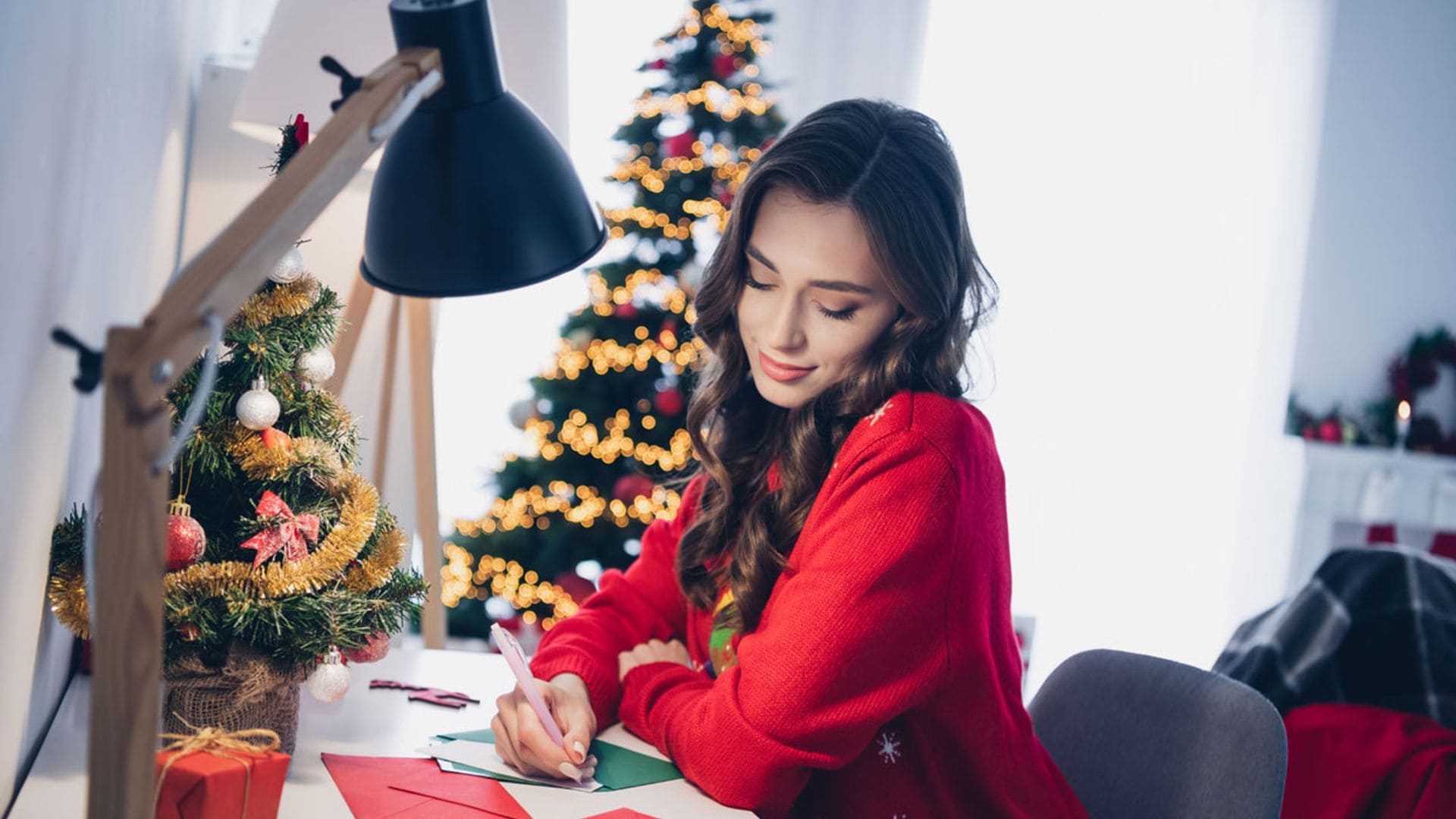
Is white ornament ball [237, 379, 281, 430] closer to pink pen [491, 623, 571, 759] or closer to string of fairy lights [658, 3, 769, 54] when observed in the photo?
pink pen [491, 623, 571, 759]

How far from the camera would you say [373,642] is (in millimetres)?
980

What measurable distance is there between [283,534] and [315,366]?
177 millimetres

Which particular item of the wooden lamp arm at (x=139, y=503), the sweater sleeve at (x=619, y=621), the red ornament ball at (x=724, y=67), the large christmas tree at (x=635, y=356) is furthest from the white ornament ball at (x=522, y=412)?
the wooden lamp arm at (x=139, y=503)

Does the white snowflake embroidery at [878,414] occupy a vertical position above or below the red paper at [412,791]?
above

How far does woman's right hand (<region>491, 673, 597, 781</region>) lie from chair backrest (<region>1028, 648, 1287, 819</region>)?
0.62 meters

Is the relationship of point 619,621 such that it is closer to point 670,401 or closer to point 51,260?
point 51,260

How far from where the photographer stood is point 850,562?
1051 mm

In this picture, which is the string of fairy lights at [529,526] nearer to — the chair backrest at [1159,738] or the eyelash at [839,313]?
the chair backrest at [1159,738]

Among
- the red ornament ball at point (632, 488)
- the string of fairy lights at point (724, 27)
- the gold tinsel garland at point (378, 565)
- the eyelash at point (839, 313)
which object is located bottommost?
the red ornament ball at point (632, 488)

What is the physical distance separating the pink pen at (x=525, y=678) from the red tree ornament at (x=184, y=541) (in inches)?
9.7

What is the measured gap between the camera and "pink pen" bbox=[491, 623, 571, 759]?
961mm

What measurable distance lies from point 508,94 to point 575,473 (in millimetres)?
2373

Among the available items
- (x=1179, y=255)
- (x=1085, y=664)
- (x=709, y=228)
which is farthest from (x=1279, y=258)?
(x=1085, y=664)

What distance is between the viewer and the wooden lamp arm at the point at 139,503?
0.42 m
